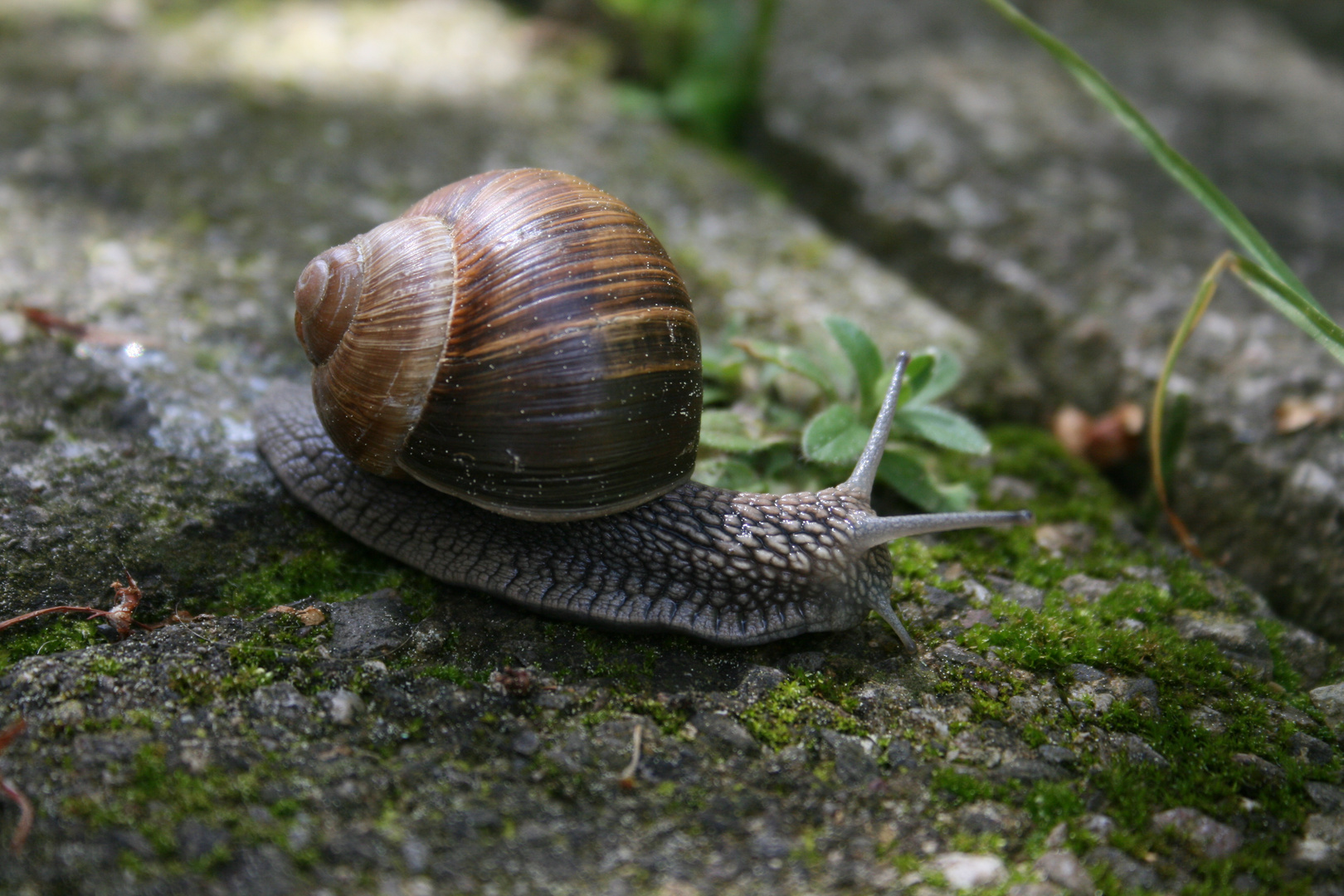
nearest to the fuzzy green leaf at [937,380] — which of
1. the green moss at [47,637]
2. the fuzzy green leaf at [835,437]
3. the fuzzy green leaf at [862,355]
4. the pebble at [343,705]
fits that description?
the fuzzy green leaf at [862,355]

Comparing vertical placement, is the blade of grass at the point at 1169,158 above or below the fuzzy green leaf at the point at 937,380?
above

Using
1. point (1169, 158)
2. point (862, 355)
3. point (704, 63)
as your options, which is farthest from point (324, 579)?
point (704, 63)

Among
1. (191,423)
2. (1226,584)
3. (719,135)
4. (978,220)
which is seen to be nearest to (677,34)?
(719,135)

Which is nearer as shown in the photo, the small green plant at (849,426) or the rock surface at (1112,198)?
the small green plant at (849,426)

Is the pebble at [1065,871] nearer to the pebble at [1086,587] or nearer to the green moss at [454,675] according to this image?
the pebble at [1086,587]

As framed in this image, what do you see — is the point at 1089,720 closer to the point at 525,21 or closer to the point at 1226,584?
the point at 1226,584

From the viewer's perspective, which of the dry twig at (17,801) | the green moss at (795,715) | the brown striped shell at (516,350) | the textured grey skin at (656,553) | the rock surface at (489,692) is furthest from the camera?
the textured grey skin at (656,553)

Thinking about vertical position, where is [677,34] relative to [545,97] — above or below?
above

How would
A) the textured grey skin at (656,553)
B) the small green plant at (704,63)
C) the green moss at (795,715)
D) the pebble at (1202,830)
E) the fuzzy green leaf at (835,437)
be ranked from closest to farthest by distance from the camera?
the pebble at (1202,830), the green moss at (795,715), the textured grey skin at (656,553), the fuzzy green leaf at (835,437), the small green plant at (704,63)
